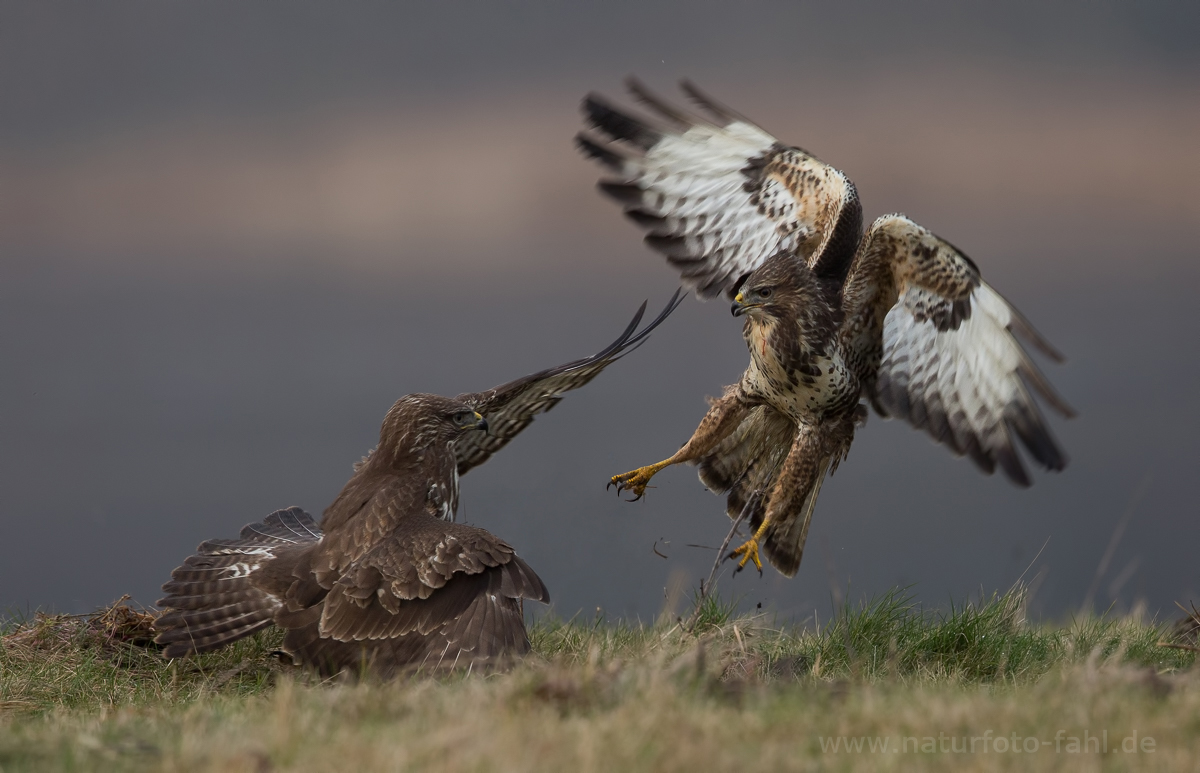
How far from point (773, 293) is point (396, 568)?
2.56 m

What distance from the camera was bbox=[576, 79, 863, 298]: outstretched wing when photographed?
6846 millimetres

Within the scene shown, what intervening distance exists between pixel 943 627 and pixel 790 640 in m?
0.81

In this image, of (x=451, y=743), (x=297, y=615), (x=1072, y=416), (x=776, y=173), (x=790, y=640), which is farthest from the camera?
(x=776, y=173)

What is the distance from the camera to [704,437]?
21.4 feet

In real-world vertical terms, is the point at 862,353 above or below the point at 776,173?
below

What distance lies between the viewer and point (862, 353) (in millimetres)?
6371

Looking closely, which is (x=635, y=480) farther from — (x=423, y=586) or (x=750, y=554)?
(x=423, y=586)

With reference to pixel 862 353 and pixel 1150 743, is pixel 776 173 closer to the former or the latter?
pixel 862 353

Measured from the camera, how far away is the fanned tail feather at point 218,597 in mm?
Answer: 5367

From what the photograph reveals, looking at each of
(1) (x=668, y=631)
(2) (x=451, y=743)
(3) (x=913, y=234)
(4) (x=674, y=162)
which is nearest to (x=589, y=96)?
(4) (x=674, y=162)

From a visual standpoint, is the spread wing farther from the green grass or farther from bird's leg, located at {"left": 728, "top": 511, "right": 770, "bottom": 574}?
bird's leg, located at {"left": 728, "top": 511, "right": 770, "bottom": 574}

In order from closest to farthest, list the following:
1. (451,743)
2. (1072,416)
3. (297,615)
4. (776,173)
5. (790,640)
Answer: (451,743)
(297,615)
(1072,416)
(790,640)
(776,173)

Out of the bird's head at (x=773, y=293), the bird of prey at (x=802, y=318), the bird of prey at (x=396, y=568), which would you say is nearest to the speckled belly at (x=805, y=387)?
the bird of prey at (x=802, y=318)

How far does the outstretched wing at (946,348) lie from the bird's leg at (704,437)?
0.76 metres
